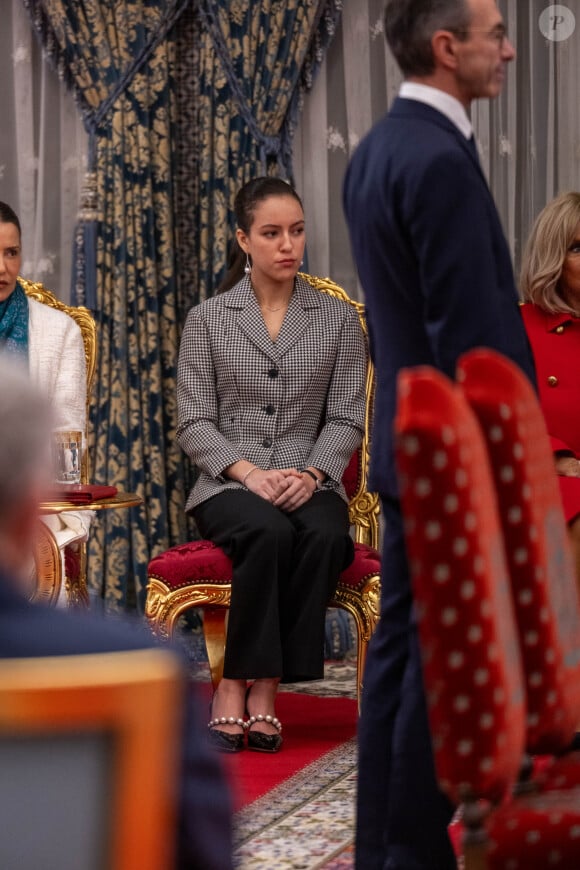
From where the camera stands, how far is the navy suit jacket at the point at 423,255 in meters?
2.04

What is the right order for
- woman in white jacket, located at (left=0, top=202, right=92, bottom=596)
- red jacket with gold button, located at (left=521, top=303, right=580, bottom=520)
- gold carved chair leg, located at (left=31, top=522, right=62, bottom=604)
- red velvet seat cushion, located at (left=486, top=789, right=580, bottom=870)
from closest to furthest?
1. red velvet seat cushion, located at (left=486, top=789, right=580, bottom=870)
2. gold carved chair leg, located at (left=31, top=522, right=62, bottom=604)
3. red jacket with gold button, located at (left=521, top=303, right=580, bottom=520)
4. woman in white jacket, located at (left=0, top=202, right=92, bottom=596)

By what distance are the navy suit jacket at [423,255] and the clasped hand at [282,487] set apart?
1.51 m

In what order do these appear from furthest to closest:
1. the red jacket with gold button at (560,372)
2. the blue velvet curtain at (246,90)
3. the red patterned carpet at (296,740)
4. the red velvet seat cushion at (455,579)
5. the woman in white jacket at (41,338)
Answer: the blue velvet curtain at (246,90), the woman in white jacket at (41,338), the red jacket with gold button at (560,372), the red patterned carpet at (296,740), the red velvet seat cushion at (455,579)

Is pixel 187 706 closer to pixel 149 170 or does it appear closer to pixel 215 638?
pixel 215 638

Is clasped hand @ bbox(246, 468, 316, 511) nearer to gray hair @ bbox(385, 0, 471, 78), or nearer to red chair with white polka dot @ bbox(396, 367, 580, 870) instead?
gray hair @ bbox(385, 0, 471, 78)

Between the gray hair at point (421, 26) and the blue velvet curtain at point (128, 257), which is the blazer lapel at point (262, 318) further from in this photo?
the gray hair at point (421, 26)

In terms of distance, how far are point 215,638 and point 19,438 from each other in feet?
9.80

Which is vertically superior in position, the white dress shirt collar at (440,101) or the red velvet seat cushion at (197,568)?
the white dress shirt collar at (440,101)

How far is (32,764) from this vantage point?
848mm

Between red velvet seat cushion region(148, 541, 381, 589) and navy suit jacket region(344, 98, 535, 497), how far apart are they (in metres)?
1.50

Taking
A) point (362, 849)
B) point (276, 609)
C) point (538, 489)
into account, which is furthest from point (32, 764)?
point (276, 609)

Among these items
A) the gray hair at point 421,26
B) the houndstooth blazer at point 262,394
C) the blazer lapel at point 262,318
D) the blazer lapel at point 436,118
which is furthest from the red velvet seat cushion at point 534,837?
the blazer lapel at point 262,318

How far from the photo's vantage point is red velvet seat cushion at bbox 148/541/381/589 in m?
3.67

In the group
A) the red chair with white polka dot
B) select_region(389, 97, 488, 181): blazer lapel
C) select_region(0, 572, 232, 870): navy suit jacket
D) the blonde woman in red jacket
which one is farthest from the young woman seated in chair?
select_region(0, 572, 232, 870): navy suit jacket
